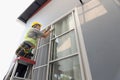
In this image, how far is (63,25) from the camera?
2.10 metres

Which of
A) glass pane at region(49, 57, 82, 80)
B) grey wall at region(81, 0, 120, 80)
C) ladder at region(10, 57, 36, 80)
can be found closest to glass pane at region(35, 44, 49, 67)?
ladder at region(10, 57, 36, 80)

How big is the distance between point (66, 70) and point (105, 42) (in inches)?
25.7

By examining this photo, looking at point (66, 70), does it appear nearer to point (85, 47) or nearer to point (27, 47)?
point (85, 47)

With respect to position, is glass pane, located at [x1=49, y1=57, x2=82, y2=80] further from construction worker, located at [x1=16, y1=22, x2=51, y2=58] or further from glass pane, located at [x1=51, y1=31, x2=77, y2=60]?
construction worker, located at [x1=16, y1=22, x2=51, y2=58]

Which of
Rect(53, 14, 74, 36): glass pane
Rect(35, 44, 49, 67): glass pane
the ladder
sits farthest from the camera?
Rect(35, 44, 49, 67): glass pane

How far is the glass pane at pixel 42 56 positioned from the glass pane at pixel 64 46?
0.19m

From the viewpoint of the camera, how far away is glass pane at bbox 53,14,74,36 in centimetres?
194

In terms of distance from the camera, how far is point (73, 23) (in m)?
1.86

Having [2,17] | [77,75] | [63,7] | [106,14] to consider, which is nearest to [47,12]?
[63,7]

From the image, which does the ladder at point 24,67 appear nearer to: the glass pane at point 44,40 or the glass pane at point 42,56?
the glass pane at point 42,56

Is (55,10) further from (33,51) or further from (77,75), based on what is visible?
(77,75)

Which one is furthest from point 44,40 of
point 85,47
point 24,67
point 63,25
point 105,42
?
point 105,42

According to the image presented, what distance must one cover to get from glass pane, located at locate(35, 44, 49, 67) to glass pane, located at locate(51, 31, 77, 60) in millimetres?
194

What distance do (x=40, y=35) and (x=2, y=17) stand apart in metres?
1.99
